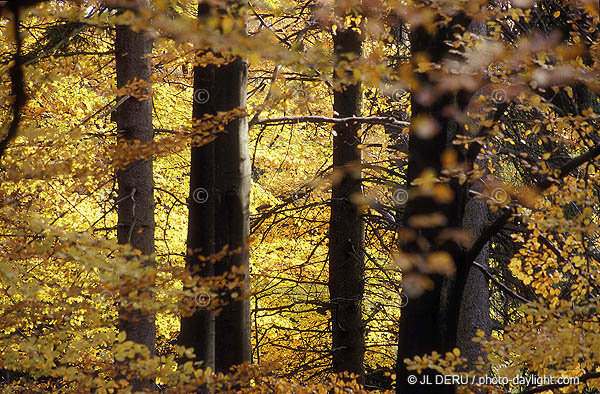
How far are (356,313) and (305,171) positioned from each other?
4236 mm

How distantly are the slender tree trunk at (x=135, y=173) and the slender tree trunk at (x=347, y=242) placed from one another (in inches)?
89.7

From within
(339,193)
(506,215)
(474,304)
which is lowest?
(474,304)

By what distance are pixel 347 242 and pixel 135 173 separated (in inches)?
109

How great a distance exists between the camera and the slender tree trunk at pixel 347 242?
7.23 m

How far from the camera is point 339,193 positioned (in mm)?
7332

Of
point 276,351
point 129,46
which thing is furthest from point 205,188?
point 276,351

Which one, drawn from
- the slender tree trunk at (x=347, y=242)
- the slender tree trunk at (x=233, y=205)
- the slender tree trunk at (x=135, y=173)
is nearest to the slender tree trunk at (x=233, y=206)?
the slender tree trunk at (x=233, y=205)

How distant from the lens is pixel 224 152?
533 cm

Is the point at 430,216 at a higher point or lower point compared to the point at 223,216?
lower

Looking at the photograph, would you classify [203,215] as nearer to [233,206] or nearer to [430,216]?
[233,206]

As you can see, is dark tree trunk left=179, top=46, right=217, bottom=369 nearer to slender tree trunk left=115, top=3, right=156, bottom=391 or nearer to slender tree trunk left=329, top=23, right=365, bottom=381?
slender tree trunk left=115, top=3, right=156, bottom=391

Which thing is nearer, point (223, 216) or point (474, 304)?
point (223, 216)

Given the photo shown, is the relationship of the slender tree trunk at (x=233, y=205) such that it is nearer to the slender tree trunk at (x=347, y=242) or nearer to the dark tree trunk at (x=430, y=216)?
the dark tree trunk at (x=430, y=216)

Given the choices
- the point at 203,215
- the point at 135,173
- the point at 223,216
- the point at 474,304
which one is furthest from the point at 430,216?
the point at 135,173
